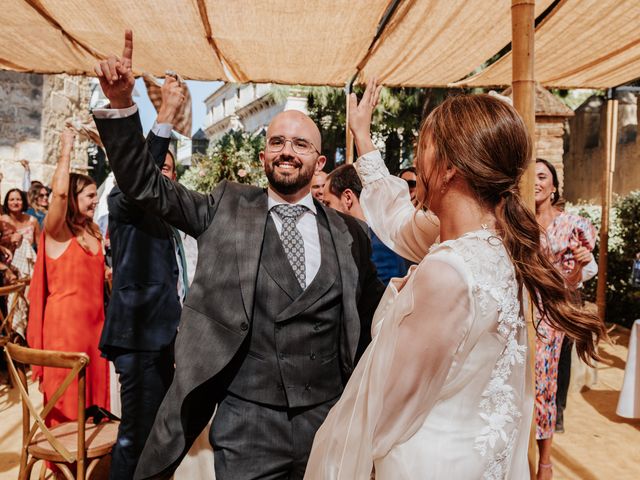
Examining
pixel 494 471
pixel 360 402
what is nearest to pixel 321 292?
pixel 360 402

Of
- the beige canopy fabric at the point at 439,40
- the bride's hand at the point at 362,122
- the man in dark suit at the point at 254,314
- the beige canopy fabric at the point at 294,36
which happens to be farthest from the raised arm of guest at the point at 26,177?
the bride's hand at the point at 362,122

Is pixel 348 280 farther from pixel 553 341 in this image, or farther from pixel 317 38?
pixel 317 38

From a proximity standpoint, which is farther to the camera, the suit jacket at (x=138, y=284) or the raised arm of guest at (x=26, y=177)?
the raised arm of guest at (x=26, y=177)

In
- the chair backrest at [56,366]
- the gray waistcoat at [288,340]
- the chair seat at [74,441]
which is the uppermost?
the gray waistcoat at [288,340]

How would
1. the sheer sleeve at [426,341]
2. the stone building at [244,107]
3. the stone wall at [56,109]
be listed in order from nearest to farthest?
the sheer sleeve at [426,341] → the stone wall at [56,109] → the stone building at [244,107]

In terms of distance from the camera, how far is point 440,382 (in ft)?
4.36

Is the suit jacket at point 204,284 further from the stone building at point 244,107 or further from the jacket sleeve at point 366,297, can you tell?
the stone building at point 244,107

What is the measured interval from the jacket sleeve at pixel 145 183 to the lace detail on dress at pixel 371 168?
584 mm

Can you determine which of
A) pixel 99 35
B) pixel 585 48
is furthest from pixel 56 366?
pixel 585 48

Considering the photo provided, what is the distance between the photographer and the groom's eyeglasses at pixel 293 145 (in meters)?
2.25

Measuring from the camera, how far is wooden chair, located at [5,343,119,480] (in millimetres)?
2576

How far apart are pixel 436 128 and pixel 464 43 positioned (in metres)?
3.53

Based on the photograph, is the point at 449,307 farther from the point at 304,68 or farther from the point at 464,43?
the point at 304,68

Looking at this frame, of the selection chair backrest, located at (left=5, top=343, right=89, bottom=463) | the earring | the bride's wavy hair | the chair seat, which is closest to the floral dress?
the bride's wavy hair
